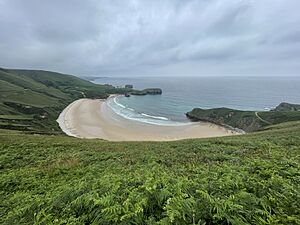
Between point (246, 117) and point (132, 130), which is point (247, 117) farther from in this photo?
point (132, 130)

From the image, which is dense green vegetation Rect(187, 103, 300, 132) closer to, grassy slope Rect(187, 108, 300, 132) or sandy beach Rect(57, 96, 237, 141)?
grassy slope Rect(187, 108, 300, 132)

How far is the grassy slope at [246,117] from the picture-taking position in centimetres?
6688

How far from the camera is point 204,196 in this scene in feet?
16.2

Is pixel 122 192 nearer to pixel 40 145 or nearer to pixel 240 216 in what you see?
pixel 240 216

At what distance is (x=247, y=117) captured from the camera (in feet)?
246

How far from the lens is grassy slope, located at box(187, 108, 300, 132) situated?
Answer: 66.9m

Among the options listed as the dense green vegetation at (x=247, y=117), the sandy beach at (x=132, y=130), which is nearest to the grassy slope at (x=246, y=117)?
the dense green vegetation at (x=247, y=117)

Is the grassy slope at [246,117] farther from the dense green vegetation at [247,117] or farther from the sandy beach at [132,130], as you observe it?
the sandy beach at [132,130]

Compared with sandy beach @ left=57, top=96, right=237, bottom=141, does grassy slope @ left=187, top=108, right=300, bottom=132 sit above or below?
above

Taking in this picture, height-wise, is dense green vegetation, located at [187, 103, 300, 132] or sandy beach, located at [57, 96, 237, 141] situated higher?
dense green vegetation, located at [187, 103, 300, 132]

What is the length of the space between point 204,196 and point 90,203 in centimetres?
273

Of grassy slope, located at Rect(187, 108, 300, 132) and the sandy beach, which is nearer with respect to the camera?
the sandy beach

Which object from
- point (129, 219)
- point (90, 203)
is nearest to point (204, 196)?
point (129, 219)

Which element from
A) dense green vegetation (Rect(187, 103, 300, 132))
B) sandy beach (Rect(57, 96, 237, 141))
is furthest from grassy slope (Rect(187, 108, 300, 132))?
sandy beach (Rect(57, 96, 237, 141))
